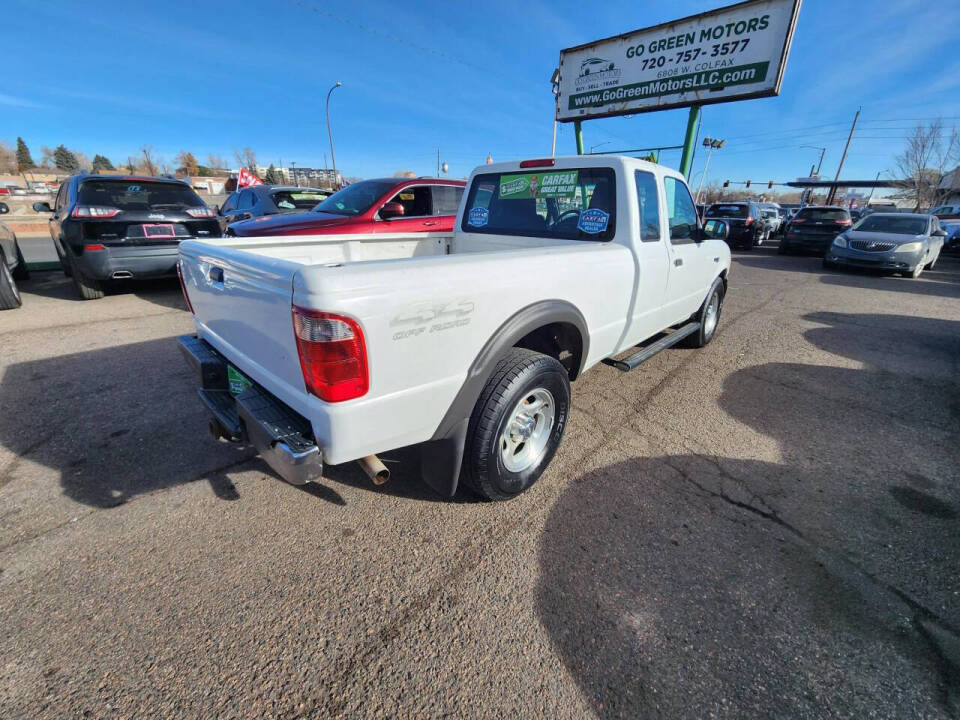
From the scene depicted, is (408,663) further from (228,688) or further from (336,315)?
(336,315)

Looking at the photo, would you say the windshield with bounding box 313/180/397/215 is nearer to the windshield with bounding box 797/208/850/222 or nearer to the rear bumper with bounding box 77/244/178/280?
the rear bumper with bounding box 77/244/178/280

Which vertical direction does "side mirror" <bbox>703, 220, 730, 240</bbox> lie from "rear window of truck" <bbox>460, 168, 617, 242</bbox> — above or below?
below

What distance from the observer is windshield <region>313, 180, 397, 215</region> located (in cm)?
618

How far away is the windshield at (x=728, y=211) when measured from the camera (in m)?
16.2

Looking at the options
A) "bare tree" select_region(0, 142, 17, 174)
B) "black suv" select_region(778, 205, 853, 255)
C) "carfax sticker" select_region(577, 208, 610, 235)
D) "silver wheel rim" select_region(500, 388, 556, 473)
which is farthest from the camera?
"bare tree" select_region(0, 142, 17, 174)

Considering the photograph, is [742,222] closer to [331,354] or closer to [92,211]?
[92,211]

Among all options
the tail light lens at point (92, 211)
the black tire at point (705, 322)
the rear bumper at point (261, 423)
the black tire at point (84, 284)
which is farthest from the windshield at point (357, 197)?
the black tire at point (705, 322)

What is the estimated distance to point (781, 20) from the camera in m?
10.0

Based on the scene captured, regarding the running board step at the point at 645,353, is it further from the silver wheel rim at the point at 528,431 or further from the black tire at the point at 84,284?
the black tire at the point at 84,284

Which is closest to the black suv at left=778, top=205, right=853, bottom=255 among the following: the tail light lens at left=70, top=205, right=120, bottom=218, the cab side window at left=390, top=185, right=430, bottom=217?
the cab side window at left=390, top=185, right=430, bottom=217

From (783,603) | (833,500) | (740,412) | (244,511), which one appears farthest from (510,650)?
(740,412)

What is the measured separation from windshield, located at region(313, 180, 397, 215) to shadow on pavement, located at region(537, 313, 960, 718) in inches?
189

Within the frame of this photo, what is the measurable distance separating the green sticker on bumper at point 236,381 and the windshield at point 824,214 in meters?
17.4

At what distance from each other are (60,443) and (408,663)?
2.97 metres
